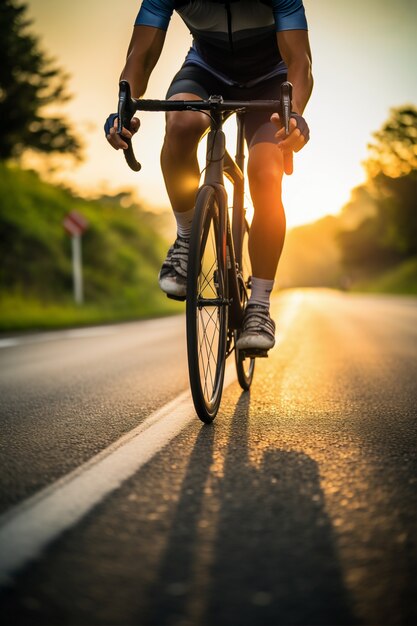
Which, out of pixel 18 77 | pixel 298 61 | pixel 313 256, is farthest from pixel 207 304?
pixel 313 256

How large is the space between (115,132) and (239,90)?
3.22 feet

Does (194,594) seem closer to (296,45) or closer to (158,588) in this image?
(158,588)

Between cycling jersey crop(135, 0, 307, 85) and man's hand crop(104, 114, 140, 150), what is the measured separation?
2.11 ft

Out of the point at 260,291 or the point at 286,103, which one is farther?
the point at 260,291

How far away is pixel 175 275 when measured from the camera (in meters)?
3.28

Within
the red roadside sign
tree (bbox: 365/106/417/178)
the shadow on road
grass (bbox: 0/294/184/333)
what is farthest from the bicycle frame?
tree (bbox: 365/106/417/178)

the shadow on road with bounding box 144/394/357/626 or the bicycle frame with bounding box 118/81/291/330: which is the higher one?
the bicycle frame with bounding box 118/81/291/330

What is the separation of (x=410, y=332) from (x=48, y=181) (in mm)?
17053

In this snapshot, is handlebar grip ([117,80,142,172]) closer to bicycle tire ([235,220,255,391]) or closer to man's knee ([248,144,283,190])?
man's knee ([248,144,283,190])


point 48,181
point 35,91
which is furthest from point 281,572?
point 48,181

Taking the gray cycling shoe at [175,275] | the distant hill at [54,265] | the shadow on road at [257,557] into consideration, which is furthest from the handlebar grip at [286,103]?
the distant hill at [54,265]

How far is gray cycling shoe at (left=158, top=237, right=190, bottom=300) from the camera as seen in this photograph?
10.7 feet

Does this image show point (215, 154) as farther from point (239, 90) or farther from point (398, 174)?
point (398, 174)

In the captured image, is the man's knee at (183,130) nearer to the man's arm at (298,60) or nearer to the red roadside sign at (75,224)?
the man's arm at (298,60)
